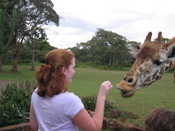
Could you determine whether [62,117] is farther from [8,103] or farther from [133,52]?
[8,103]

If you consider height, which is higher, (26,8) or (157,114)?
(26,8)

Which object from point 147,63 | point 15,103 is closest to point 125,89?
point 147,63

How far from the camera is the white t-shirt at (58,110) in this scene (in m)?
Result: 1.57

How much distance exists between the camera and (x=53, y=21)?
24.8m

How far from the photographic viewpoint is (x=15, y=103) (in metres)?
5.18

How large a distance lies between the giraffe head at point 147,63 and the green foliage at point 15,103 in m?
3.46

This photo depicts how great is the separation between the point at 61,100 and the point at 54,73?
0.18 m

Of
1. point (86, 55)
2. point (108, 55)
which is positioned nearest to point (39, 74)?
point (108, 55)

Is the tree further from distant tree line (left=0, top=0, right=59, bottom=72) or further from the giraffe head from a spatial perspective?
the giraffe head

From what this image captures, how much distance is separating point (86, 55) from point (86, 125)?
57182 millimetres

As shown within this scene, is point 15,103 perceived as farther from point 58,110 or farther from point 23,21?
point 23,21

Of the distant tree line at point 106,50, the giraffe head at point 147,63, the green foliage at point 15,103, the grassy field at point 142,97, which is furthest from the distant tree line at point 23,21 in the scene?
the distant tree line at point 106,50

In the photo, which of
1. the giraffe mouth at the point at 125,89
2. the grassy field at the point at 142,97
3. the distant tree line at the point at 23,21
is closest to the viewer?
the giraffe mouth at the point at 125,89

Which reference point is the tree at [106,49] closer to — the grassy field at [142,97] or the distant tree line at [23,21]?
the distant tree line at [23,21]
